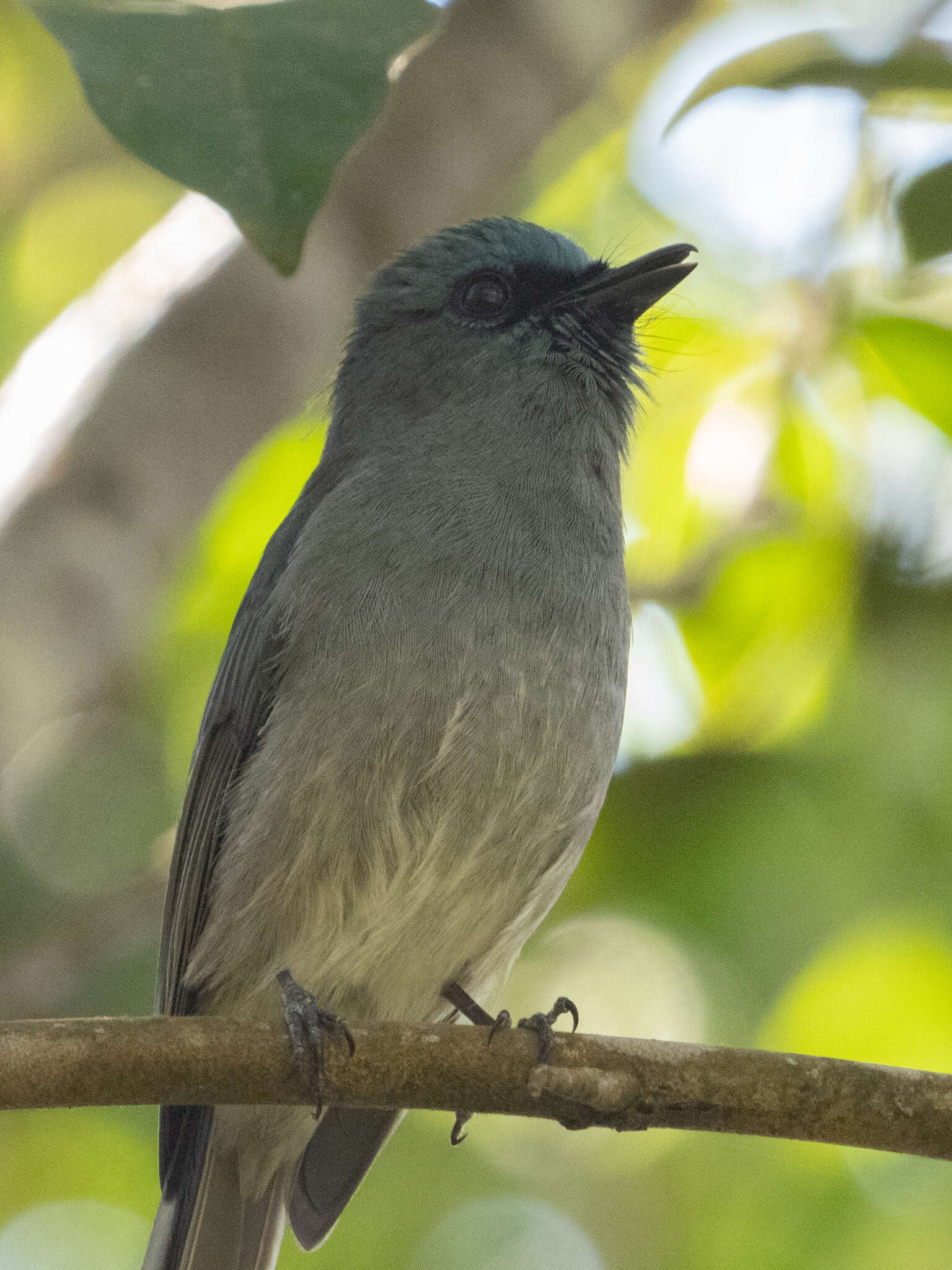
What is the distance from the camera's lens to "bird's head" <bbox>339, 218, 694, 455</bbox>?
3801 millimetres

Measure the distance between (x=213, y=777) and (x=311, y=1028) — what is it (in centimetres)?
106

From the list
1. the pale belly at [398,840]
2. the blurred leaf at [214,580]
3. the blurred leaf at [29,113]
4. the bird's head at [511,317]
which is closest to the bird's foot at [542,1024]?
the pale belly at [398,840]

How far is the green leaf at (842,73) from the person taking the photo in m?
2.59

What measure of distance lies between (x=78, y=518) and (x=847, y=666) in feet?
7.89

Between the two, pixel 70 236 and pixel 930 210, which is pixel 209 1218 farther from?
pixel 70 236

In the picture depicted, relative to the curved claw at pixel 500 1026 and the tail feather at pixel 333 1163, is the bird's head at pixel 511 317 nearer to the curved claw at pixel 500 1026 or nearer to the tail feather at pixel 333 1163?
the curved claw at pixel 500 1026

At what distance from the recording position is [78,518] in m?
4.04

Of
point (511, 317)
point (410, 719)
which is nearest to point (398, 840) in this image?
point (410, 719)

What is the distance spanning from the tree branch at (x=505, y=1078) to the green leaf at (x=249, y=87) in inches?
50.2

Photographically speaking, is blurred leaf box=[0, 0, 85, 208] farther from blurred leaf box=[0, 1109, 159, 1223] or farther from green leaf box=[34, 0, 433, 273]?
green leaf box=[34, 0, 433, 273]

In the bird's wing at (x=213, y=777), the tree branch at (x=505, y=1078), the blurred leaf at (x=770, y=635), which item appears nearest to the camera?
the tree branch at (x=505, y=1078)

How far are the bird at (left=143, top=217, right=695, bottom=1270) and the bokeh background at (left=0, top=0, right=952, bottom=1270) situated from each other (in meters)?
0.52

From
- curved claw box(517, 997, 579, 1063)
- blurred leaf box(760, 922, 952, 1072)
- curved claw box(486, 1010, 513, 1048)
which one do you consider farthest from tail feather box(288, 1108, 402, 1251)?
blurred leaf box(760, 922, 952, 1072)

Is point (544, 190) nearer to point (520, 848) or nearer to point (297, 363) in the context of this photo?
point (297, 363)
